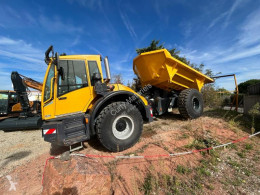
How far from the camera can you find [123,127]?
9.79 ft

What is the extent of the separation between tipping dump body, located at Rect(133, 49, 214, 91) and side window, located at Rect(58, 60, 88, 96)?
7.38 ft

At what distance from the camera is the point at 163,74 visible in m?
4.21

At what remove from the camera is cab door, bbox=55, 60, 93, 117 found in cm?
265

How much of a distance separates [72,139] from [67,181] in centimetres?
82

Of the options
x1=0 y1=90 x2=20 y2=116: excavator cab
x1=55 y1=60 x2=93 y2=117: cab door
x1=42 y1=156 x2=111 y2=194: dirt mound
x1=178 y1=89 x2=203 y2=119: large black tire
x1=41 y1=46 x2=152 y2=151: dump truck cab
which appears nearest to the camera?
x1=42 y1=156 x2=111 y2=194: dirt mound

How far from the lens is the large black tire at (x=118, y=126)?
2605mm

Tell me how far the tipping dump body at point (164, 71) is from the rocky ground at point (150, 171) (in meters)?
2.15

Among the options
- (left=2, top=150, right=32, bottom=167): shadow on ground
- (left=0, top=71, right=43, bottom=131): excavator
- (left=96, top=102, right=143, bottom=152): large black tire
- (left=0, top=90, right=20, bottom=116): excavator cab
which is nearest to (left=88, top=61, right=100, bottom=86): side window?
(left=96, top=102, right=143, bottom=152): large black tire

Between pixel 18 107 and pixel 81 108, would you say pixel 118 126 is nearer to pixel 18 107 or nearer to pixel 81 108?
pixel 81 108

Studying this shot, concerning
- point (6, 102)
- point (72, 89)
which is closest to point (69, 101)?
point (72, 89)

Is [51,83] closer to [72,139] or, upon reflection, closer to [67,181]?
[72,139]

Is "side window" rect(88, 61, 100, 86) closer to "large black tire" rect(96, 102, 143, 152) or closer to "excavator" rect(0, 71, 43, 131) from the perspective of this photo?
"large black tire" rect(96, 102, 143, 152)

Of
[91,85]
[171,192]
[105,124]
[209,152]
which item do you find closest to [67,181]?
[105,124]

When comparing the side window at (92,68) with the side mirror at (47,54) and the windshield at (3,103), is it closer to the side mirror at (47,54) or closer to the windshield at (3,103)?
the side mirror at (47,54)
